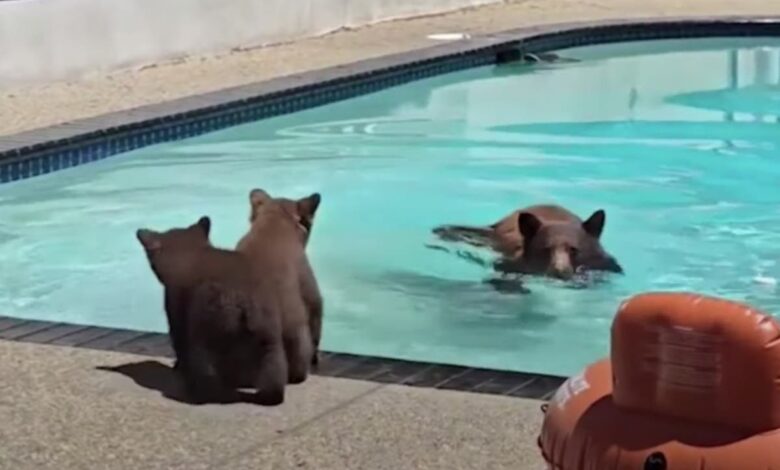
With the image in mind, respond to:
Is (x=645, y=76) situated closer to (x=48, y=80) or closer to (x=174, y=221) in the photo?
(x=48, y=80)

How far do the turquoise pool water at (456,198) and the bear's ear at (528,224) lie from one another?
0.28 metres

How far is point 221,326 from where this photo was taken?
4480 millimetres

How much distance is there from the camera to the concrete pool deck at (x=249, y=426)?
4.07 metres

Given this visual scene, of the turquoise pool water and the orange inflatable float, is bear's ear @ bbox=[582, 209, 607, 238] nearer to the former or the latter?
the turquoise pool water

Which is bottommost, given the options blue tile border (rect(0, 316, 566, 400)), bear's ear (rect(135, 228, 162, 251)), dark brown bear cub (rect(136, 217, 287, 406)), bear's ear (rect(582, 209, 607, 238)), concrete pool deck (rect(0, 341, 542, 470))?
bear's ear (rect(582, 209, 607, 238))

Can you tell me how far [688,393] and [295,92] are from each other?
8568 millimetres

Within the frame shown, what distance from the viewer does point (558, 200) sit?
9742mm

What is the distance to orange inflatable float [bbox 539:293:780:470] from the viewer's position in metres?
2.86

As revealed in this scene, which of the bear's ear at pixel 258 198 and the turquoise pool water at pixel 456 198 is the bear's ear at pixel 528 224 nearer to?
the turquoise pool water at pixel 456 198

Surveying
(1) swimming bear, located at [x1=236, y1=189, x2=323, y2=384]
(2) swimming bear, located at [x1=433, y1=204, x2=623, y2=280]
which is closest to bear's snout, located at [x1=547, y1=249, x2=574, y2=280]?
(2) swimming bear, located at [x1=433, y1=204, x2=623, y2=280]

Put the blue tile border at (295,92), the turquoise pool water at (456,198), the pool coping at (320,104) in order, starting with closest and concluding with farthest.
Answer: the pool coping at (320,104) < the turquoise pool water at (456,198) < the blue tile border at (295,92)

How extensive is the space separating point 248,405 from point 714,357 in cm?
191

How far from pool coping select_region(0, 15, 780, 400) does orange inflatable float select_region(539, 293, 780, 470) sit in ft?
5.42

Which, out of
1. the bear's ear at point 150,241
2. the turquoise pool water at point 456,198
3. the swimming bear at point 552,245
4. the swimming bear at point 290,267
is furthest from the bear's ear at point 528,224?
the bear's ear at point 150,241
